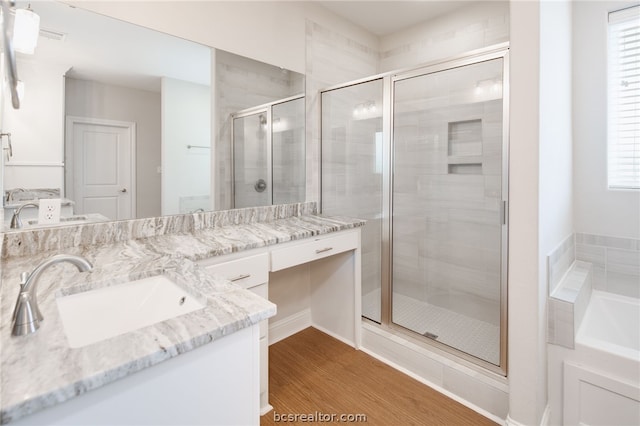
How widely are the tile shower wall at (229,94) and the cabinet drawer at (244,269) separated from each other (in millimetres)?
582

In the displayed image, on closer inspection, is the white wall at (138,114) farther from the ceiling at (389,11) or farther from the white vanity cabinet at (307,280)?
the ceiling at (389,11)

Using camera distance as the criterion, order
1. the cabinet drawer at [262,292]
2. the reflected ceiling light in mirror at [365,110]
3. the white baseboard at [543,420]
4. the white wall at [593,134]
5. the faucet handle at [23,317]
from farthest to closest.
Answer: the reflected ceiling light in mirror at [365,110] < the white wall at [593,134] < the cabinet drawer at [262,292] < the white baseboard at [543,420] < the faucet handle at [23,317]

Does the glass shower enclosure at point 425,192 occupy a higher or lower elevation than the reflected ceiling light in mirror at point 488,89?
lower

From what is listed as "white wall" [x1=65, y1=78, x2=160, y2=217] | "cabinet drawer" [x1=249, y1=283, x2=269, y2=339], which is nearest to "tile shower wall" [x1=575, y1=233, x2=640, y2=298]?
"cabinet drawer" [x1=249, y1=283, x2=269, y2=339]

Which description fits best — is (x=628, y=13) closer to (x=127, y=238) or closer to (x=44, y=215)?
(x=127, y=238)

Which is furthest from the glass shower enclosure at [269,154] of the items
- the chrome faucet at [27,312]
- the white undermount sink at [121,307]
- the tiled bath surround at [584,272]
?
the tiled bath surround at [584,272]

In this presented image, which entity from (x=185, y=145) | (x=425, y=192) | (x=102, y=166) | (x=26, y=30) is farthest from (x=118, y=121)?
(x=425, y=192)

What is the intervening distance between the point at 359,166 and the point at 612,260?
5.76ft

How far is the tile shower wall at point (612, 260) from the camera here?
2.03 metres

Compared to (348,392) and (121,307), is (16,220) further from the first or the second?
(348,392)

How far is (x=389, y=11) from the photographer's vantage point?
268cm

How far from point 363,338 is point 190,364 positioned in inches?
69.7

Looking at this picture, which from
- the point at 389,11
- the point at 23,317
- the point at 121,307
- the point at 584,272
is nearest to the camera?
the point at 23,317

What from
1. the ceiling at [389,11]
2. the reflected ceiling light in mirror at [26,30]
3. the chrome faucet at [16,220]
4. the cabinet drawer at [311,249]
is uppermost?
the ceiling at [389,11]
